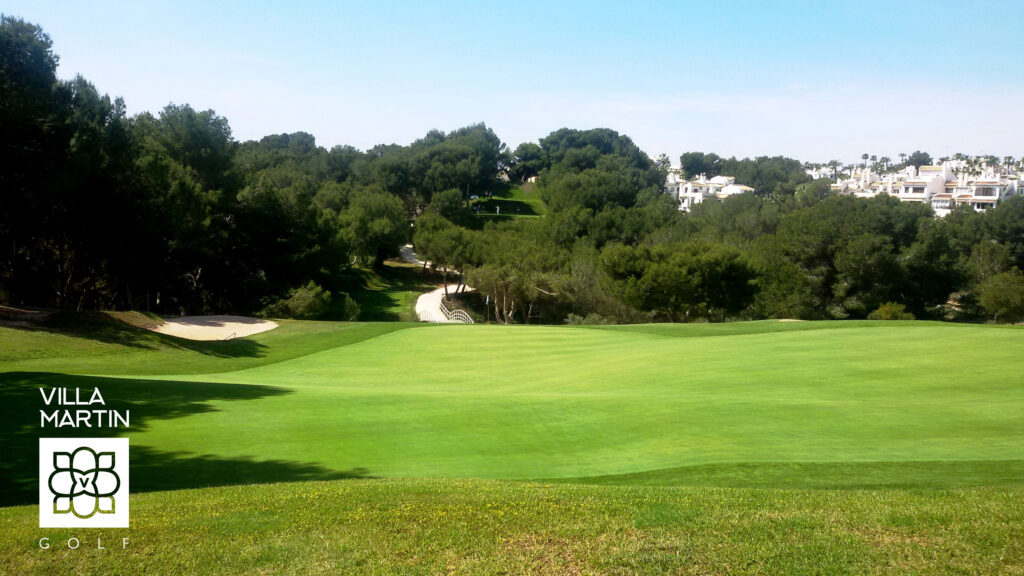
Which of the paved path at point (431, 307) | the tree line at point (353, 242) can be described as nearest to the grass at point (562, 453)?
the tree line at point (353, 242)

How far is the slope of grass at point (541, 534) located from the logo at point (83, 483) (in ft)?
0.76

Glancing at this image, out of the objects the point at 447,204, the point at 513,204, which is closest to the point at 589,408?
the point at 447,204

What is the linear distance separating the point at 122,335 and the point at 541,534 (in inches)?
894

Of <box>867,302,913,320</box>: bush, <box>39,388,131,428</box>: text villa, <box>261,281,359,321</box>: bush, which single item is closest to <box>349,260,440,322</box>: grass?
<box>261,281,359,321</box>: bush

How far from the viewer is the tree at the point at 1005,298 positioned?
5194 cm

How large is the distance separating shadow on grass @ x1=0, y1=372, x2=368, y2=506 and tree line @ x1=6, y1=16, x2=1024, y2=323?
17.9 meters

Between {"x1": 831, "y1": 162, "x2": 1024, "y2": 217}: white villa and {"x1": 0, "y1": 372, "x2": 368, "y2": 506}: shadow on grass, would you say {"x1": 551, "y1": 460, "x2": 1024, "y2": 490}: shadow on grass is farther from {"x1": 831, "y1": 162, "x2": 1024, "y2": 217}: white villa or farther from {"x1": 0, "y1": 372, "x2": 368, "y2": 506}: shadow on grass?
{"x1": 831, "y1": 162, "x2": 1024, "y2": 217}: white villa

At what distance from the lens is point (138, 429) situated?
11.2m

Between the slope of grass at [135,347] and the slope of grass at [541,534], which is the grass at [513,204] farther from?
the slope of grass at [541,534]

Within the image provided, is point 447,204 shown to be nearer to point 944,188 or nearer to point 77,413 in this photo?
point 77,413

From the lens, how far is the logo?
645cm

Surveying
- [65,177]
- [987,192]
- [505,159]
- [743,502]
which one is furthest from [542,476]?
[987,192]

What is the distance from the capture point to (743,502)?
7105mm

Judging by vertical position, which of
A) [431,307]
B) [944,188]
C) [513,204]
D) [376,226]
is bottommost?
[431,307]
